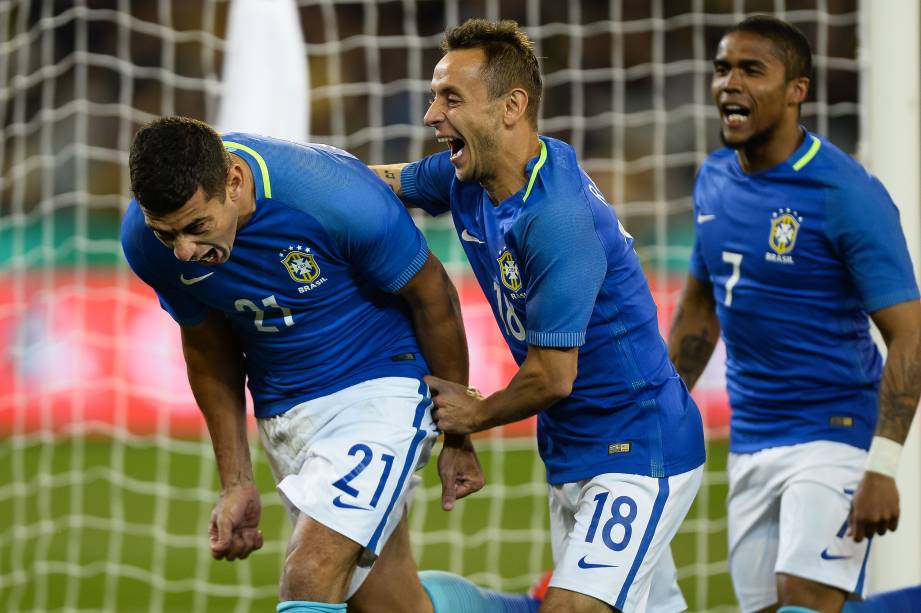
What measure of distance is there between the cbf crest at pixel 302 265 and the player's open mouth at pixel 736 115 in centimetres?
128

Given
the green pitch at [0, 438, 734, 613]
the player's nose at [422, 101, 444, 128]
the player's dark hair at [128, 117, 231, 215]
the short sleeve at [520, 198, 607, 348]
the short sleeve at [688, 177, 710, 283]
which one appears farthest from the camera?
the green pitch at [0, 438, 734, 613]

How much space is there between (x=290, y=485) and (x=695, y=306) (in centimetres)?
144

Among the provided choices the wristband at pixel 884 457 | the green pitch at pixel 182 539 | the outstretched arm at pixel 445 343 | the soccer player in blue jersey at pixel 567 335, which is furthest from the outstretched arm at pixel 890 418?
the green pitch at pixel 182 539

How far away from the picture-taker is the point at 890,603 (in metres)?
3.60

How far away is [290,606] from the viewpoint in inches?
112

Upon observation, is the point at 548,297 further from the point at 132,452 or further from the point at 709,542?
the point at 132,452

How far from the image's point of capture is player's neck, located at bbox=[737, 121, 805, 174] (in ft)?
11.9

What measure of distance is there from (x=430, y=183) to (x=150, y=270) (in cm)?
72

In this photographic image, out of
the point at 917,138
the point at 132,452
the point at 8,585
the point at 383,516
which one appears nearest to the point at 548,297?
the point at 383,516

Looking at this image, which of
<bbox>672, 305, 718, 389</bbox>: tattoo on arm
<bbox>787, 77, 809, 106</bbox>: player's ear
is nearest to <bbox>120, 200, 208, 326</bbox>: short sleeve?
<bbox>672, 305, 718, 389</bbox>: tattoo on arm

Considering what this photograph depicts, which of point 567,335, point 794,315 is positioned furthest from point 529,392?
point 794,315

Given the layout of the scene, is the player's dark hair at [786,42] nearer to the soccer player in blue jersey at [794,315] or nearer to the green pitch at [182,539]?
the soccer player in blue jersey at [794,315]

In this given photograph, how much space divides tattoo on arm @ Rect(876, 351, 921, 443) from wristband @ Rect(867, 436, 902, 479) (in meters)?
0.02

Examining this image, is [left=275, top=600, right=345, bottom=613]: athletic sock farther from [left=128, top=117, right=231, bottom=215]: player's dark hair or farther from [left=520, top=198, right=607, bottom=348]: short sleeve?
[left=128, top=117, right=231, bottom=215]: player's dark hair
